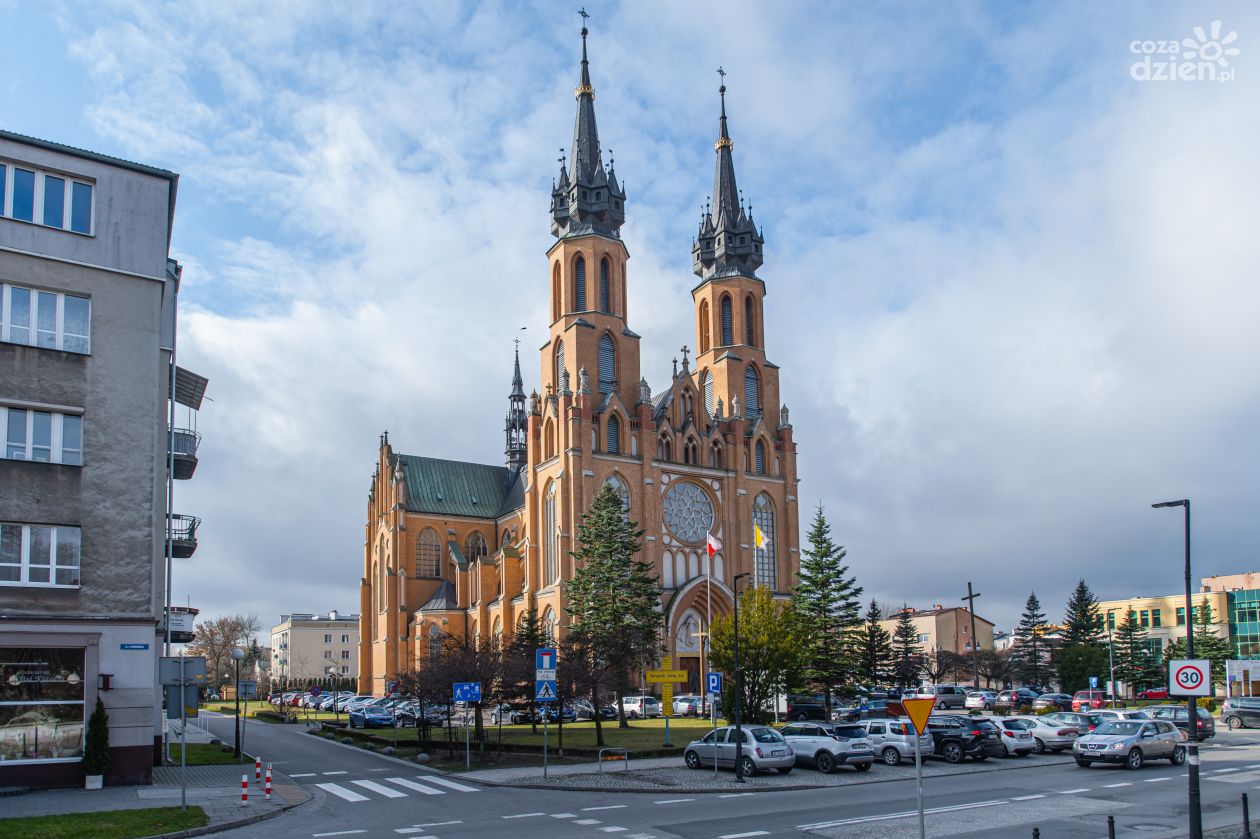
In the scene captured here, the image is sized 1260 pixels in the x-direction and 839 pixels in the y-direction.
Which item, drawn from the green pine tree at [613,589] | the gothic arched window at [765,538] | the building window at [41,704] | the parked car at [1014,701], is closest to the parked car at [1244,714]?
the parked car at [1014,701]

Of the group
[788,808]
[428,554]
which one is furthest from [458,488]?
[788,808]

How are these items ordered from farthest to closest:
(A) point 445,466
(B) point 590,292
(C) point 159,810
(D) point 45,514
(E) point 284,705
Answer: (A) point 445,466 → (B) point 590,292 → (E) point 284,705 → (D) point 45,514 → (C) point 159,810

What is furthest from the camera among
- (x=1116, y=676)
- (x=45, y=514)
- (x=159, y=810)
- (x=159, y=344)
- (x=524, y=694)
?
(x=1116, y=676)

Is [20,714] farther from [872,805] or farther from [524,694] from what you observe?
[872,805]

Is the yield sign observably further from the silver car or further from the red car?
the red car

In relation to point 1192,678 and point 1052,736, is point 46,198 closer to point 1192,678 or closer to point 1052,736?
point 1192,678

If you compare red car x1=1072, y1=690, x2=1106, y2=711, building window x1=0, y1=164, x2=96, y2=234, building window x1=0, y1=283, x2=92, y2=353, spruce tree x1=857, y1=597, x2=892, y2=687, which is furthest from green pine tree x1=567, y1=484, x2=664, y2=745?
building window x1=0, y1=164, x2=96, y2=234

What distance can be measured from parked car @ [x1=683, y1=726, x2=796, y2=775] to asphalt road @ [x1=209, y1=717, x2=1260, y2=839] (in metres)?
1.15

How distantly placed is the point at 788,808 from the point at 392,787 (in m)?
10.6

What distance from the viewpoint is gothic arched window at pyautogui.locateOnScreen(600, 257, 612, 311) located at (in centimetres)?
7750

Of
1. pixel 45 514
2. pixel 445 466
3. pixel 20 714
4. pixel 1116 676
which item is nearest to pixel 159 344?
pixel 45 514

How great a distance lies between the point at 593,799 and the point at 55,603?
45.8 feet

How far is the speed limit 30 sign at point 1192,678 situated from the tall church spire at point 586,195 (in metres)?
62.2

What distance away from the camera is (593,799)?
24766 millimetres
